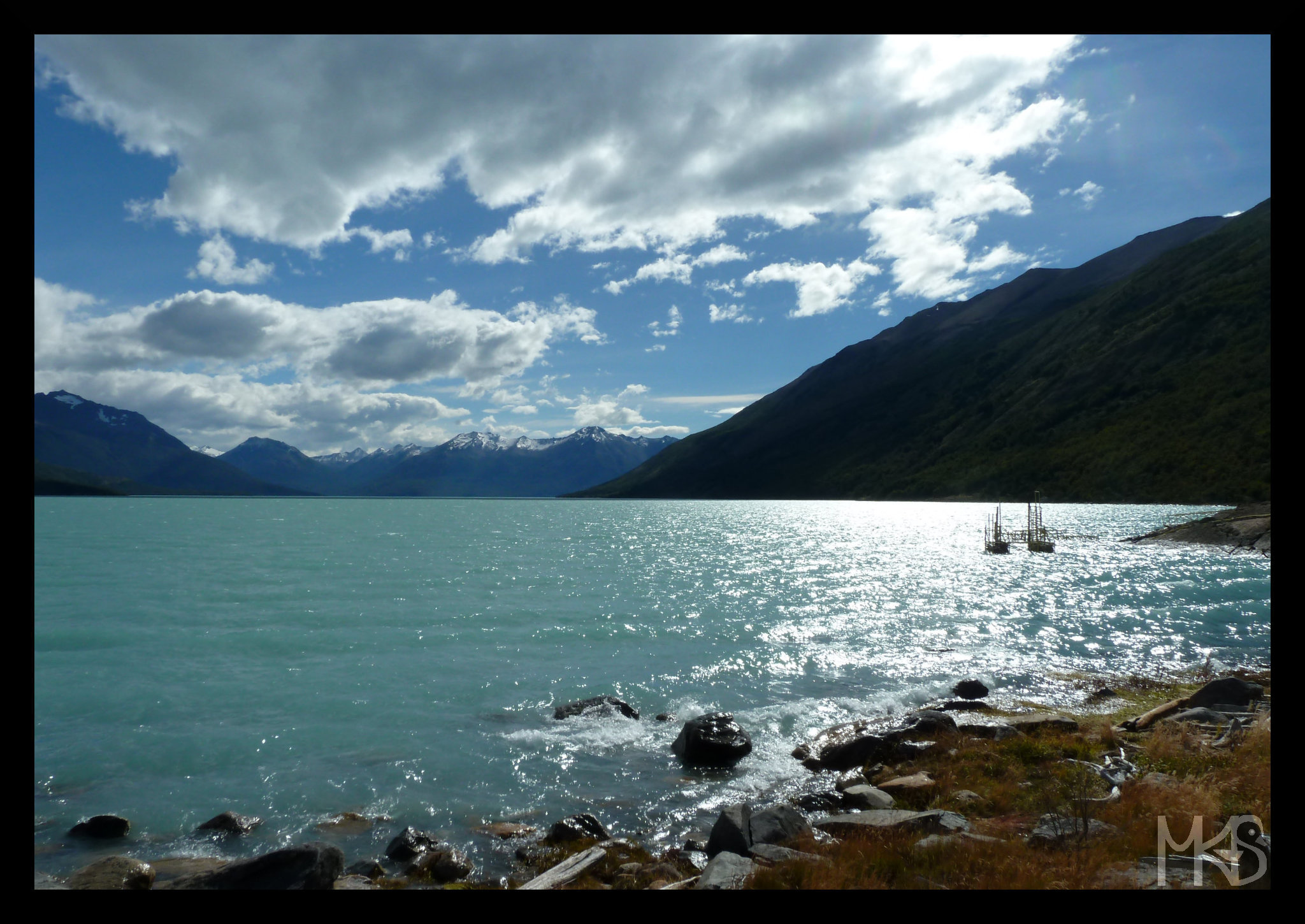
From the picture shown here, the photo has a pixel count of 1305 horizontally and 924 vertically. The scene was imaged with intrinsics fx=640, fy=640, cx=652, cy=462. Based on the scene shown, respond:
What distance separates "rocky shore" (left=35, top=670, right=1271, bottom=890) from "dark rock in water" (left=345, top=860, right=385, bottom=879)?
36mm

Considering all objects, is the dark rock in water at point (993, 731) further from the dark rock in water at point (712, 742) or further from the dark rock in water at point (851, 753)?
the dark rock in water at point (712, 742)

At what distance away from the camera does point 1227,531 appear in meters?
80.1

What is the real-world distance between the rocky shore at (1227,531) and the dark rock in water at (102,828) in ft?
321

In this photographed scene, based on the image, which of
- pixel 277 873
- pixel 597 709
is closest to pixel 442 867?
pixel 277 873

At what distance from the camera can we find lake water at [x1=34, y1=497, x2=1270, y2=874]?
1686 cm

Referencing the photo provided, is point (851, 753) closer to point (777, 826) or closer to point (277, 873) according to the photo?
point (777, 826)

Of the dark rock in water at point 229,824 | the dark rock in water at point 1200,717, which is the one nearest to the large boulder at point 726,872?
the dark rock in water at point 229,824

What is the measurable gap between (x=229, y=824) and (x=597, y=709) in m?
11.2

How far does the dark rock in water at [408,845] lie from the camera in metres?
13.7

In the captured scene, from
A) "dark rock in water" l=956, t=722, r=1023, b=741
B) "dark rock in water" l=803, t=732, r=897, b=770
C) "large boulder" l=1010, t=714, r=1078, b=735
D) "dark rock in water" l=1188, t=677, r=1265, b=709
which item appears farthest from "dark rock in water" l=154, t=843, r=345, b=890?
"dark rock in water" l=1188, t=677, r=1265, b=709

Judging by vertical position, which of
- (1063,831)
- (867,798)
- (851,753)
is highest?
(1063,831)
